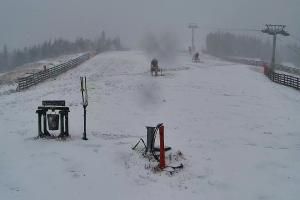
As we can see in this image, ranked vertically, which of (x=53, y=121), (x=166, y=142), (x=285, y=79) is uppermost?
(x=53, y=121)

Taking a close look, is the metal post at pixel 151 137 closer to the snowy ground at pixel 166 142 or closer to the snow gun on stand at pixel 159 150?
the snow gun on stand at pixel 159 150

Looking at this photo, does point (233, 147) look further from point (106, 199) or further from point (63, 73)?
point (63, 73)

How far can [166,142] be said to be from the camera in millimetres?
19859

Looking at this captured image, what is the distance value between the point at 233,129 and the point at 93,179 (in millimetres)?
11241

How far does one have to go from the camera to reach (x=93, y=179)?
595 inches

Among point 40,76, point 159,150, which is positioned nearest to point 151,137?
point 159,150

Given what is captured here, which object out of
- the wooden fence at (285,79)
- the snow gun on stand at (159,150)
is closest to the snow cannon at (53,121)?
the snow gun on stand at (159,150)

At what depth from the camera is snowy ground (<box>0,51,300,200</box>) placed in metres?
14.7

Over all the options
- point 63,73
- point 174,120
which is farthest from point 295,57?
point 174,120

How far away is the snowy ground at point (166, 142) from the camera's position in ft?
48.1

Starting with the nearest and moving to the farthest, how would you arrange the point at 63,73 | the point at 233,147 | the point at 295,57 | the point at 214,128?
the point at 233,147 < the point at 214,128 < the point at 63,73 < the point at 295,57

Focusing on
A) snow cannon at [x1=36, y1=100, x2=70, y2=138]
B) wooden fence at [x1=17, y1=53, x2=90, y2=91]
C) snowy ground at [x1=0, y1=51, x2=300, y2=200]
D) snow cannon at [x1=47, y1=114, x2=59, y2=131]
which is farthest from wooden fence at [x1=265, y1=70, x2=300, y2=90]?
snow cannon at [x1=47, y1=114, x2=59, y2=131]

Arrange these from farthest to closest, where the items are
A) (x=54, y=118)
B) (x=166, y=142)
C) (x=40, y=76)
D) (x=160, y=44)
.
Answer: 1. (x=160, y=44)
2. (x=40, y=76)
3. (x=166, y=142)
4. (x=54, y=118)

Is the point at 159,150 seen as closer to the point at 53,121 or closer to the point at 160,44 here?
the point at 53,121
